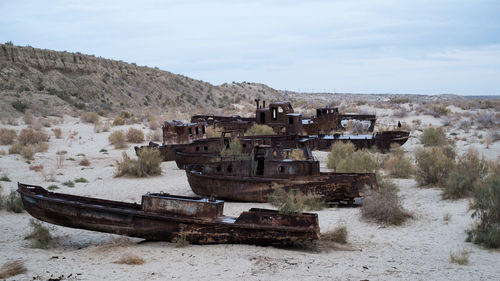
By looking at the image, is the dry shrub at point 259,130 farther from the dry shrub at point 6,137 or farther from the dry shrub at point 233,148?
the dry shrub at point 6,137

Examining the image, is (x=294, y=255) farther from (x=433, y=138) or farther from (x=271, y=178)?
(x=433, y=138)

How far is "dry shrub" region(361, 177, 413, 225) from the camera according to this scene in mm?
11555

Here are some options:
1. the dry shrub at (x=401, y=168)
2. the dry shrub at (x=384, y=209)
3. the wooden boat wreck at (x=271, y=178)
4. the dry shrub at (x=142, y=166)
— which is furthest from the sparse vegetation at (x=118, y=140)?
the dry shrub at (x=384, y=209)

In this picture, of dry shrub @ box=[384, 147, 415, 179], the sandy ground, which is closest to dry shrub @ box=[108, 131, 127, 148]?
the sandy ground

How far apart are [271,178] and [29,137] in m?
16.1

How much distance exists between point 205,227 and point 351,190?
529 cm

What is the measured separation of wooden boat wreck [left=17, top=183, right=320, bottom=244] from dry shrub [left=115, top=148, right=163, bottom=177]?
8.02 meters

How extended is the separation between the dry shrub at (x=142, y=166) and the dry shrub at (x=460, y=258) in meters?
12.5

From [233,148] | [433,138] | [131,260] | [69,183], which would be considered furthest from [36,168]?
[433,138]

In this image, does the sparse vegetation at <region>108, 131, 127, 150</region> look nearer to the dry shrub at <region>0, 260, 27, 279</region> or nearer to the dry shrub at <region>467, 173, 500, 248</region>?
the dry shrub at <region>0, 260, 27, 279</region>

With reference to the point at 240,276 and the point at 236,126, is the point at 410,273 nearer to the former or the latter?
the point at 240,276

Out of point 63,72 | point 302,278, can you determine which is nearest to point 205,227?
point 302,278

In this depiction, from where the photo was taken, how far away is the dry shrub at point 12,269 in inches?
309

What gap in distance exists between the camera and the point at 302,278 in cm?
775
